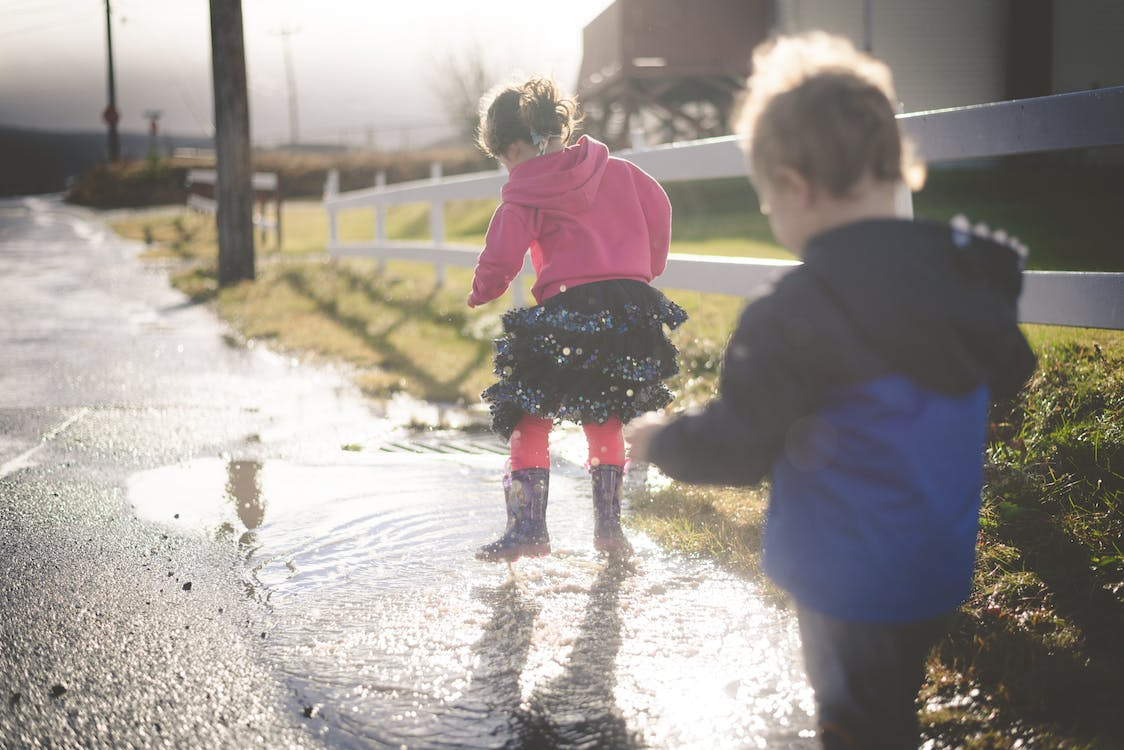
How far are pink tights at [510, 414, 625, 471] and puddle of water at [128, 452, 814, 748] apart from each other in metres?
0.34

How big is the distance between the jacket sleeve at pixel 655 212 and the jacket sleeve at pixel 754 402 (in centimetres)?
186

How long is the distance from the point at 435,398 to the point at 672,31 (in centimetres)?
1699

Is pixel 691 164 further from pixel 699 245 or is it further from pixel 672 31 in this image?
pixel 672 31

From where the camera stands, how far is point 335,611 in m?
3.18

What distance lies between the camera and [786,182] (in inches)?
73.9

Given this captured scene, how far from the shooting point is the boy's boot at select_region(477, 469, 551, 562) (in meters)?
3.48

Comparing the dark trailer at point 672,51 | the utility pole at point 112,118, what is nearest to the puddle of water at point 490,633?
the dark trailer at point 672,51

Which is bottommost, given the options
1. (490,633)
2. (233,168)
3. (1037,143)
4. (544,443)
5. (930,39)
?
(490,633)

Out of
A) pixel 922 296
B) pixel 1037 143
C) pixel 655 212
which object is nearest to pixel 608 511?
pixel 655 212

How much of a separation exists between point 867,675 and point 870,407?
1.67ft

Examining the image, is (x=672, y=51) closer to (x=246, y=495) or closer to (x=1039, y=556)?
(x=246, y=495)

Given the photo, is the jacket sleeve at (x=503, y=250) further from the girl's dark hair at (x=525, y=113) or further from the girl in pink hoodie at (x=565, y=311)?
the girl's dark hair at (x=525, y=113)

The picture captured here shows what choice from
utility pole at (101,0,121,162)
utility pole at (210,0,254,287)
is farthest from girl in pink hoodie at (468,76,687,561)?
utility pole at (101,0,121,162)

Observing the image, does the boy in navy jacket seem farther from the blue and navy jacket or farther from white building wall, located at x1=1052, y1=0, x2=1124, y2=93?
white building wall, located at x1=1052, y1=0, x2=1124, y2=93
